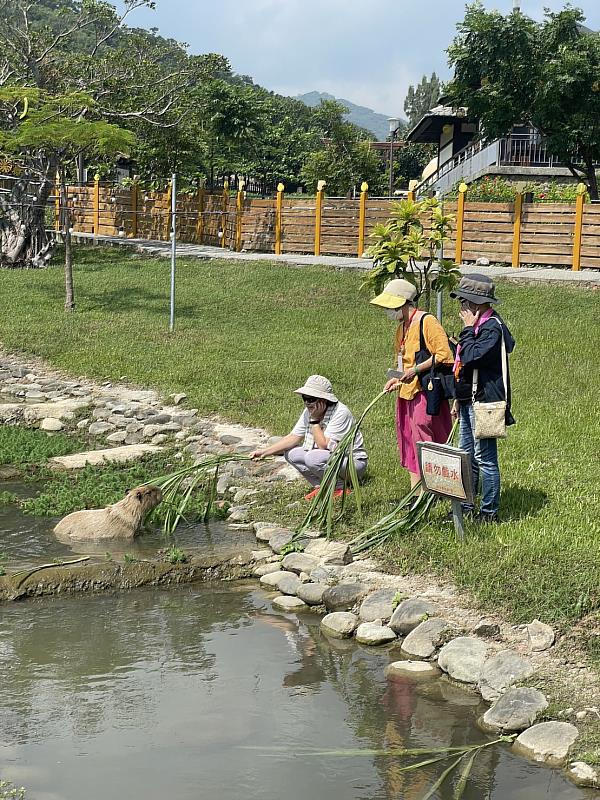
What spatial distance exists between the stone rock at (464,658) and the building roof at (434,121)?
102 ft

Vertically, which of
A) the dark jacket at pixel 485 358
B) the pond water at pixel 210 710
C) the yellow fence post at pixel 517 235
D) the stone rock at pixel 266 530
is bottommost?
the pond water at pixel 210 710

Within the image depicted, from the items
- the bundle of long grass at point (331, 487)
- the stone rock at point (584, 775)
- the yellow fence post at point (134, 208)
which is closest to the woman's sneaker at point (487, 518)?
the bundle of long grass at point (331, 487)

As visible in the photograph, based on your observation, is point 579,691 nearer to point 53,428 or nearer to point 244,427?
point 244,427

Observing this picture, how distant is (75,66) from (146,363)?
47.6 ft

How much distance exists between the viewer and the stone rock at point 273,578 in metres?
7.14

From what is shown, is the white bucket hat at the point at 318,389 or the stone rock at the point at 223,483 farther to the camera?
the stone rock at the point at 223,483

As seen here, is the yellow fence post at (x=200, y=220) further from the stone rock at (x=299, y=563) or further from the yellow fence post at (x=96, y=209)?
the stone rock at (x=299, y=563)

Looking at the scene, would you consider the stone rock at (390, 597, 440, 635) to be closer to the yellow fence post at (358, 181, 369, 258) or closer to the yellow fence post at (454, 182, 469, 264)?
the yellow fence post at (454, 182, 469, 264)

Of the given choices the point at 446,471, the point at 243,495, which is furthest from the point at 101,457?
the point at 446,471

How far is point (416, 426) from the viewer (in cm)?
766

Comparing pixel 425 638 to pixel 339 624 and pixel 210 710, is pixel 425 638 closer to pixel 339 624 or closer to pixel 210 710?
pixel 339 624

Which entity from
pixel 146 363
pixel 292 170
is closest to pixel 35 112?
pixel 146 363

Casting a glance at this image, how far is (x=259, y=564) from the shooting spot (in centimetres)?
750

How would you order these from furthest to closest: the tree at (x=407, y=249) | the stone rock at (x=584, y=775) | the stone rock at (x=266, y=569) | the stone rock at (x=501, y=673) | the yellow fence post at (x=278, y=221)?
the yellow fence post at (x=278, y=221) < the tree at (x=407, y=249) < the stone rock at (x=266, y=569) < the stone rock at (x=501, y=673) < the stone rock at (x=584, y=775)
